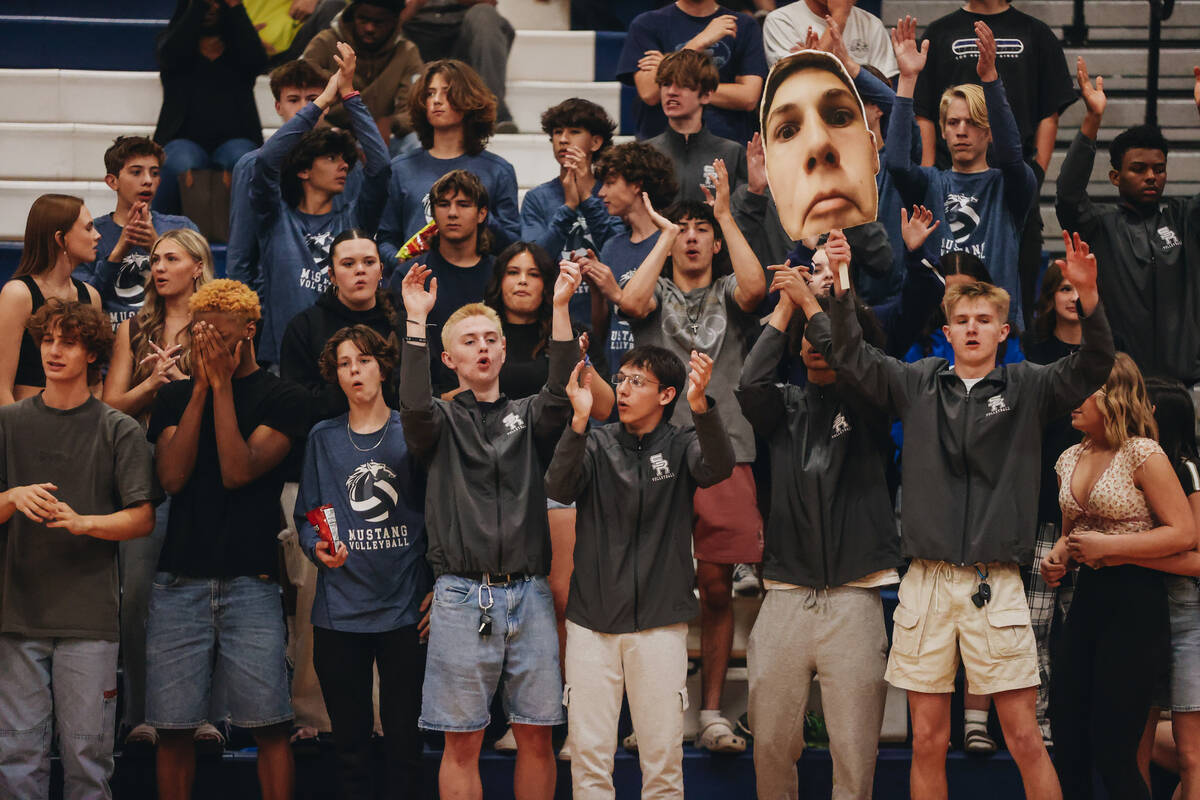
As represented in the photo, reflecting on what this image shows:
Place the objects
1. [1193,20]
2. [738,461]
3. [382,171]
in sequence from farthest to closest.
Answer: [1193,20] → [382,171] → [738,461]

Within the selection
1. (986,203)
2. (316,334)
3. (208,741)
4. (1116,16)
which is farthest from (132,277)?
(1116,16)

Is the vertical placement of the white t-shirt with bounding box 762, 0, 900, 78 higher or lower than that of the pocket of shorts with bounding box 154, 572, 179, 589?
higher

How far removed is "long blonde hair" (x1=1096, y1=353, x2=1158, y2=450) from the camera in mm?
4766

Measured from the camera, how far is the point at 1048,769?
4363 millimetres

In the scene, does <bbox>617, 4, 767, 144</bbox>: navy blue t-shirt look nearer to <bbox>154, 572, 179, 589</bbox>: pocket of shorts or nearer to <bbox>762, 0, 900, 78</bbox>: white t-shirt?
<bbox>762, 0, 900, 78</bbox>: white t-shirt

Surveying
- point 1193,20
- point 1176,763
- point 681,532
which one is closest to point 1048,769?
point 1176,763

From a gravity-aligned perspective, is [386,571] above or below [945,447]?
below

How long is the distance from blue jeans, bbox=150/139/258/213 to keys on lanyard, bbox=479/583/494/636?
319cm

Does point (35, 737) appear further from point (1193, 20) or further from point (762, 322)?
point (1193, 20)

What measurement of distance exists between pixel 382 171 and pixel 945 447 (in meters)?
2.75

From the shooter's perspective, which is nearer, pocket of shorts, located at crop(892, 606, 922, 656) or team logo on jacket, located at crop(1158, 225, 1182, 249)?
pocket of shorts, located at crop(892, 606, 922, 656)

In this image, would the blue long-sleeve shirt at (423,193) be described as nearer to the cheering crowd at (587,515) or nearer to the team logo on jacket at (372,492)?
the cheering crowd at (587,515)

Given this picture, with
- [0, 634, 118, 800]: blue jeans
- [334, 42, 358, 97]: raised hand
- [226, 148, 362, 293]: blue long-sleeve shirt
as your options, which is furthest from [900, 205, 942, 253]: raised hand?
[0, 634, 118, 800]: blue jeans

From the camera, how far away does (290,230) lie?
5973 mm
